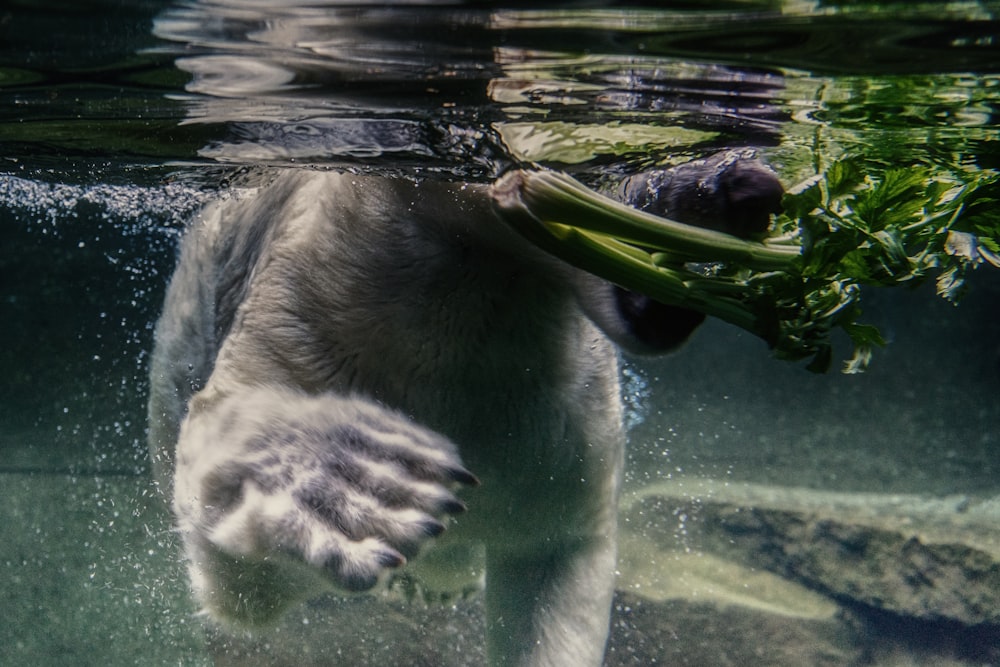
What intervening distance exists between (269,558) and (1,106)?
8.63ft

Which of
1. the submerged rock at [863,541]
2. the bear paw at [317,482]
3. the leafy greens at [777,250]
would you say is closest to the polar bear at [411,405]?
the bear paw at [317,482]

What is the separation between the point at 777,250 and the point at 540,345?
86 cm

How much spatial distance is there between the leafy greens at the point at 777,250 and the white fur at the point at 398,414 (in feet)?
1.18

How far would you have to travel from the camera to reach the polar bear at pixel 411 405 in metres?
2.27

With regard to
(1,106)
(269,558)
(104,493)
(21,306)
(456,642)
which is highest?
(1,106)

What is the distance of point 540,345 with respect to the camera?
9.16 feet

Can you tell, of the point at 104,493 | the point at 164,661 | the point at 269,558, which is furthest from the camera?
the point at 104,493

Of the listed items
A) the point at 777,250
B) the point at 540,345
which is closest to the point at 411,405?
the point at 540,345

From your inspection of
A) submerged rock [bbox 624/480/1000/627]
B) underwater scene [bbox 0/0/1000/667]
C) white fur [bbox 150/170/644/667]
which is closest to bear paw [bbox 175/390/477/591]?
white fur [bbox 150/170/644/667]

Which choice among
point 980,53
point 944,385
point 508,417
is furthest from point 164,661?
point 944,385

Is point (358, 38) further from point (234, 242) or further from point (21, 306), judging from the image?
point (21, 306)

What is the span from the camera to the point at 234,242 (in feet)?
11.2

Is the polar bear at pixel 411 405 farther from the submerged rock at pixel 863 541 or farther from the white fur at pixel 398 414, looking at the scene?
the submerged rock at pixel 863 541

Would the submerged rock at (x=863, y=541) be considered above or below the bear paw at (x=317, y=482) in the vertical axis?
below
